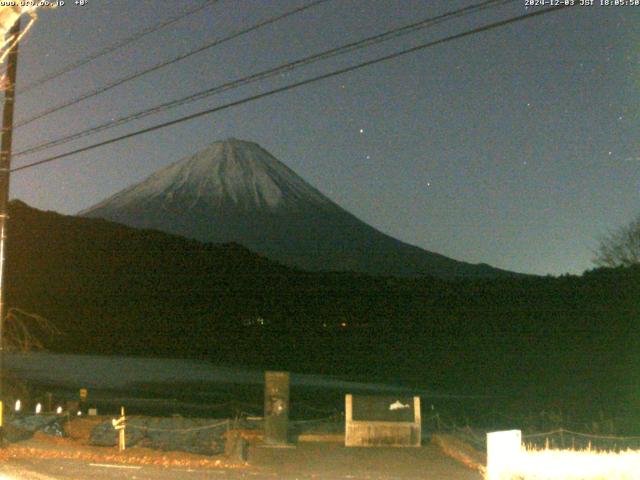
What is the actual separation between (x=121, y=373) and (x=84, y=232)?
7582 centimetres

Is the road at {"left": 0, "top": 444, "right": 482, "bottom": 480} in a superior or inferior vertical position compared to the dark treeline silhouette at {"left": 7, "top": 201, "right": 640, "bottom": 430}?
inferior

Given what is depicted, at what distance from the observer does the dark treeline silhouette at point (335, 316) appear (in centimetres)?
6600

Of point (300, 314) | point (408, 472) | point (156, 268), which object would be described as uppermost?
point (156, 268)

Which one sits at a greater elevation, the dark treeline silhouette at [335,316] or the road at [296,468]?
the dark treeline silhouette at [335,316]

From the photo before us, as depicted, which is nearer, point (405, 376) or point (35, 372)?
point (35, 372)

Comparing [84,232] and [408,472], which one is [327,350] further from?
[408,472]

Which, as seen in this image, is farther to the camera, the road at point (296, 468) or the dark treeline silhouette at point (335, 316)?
the dark treeline silhouette at point (335, 316)

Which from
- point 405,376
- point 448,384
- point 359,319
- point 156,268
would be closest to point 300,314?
point 359,319

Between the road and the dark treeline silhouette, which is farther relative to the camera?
the dark treeline silhouette

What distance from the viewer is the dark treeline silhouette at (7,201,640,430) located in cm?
6600

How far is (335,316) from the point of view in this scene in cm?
10594

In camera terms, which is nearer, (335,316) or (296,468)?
(296,468)

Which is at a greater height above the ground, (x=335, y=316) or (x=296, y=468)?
(x=335, y=316)

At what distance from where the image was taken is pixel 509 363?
72.7 m
